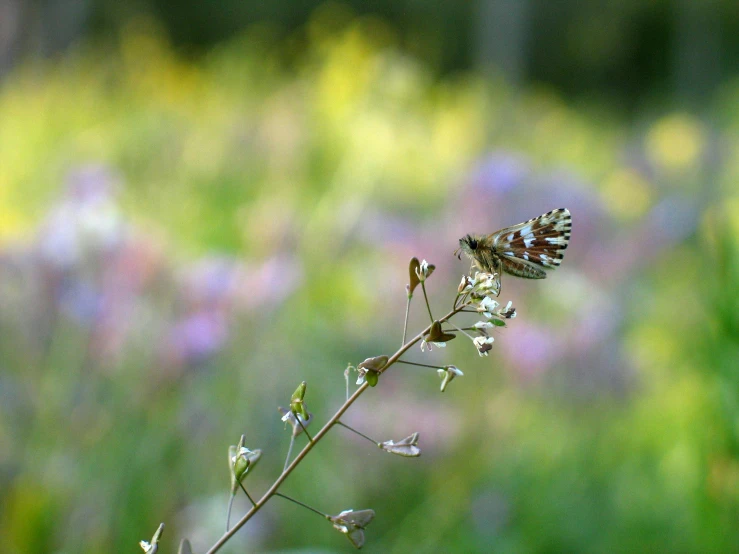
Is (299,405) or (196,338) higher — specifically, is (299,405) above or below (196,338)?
below

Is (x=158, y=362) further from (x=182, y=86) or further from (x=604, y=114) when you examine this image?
(x=604, y=114)

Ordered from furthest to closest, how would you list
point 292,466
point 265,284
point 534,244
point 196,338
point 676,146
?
point 676,146 < point 265,284 < point 196,338 < point 534,244 < point 292,466

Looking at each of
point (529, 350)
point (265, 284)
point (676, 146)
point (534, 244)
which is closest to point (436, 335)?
point (534, 244)

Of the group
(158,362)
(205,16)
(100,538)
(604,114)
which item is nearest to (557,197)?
(158,362)

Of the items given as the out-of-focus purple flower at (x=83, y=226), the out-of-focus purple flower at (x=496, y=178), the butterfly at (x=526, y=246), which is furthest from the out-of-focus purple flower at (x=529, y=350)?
the butterfly at (x=526, y=246)

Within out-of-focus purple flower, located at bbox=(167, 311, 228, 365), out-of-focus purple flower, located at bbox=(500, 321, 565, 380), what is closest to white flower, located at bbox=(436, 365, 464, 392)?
out-of-focus purple flower, located at bbox=(167, 311, 228, 365)

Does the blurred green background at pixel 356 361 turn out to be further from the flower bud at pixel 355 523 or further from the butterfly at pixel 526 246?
the flower bud at pixel 355 523

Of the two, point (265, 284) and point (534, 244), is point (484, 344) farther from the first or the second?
point (265, 284)

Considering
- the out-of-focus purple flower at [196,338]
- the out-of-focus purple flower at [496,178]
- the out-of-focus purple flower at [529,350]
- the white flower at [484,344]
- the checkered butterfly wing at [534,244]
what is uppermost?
the out-of-focus purple flower at [496,178]

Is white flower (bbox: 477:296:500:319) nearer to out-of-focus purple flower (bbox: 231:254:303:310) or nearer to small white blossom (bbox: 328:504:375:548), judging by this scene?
small white blossom (bbox: 328:504:375:548)
